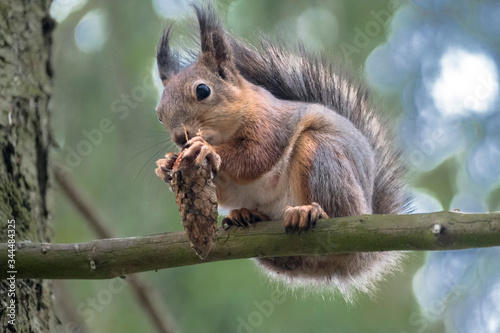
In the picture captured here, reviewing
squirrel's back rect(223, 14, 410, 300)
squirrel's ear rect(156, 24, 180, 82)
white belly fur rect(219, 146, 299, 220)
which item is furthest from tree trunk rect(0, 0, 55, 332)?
squirrel's back rect(223, 14, 410, 300)

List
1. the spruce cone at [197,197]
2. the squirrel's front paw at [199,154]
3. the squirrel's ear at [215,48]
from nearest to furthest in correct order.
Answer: the spruce cone at [197,197] → the squirrel's front paw at [199,154] → the squirrel's ear at [215,48]

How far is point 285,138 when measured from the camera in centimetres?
255

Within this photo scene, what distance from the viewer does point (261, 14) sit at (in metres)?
3.39

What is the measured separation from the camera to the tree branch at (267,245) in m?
1.56

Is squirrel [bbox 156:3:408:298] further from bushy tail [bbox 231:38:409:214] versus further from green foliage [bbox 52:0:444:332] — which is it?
green foliage [bbox 52:0:444:332]

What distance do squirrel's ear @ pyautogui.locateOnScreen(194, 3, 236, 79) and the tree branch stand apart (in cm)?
110

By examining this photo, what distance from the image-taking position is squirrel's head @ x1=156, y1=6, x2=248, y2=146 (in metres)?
2.48

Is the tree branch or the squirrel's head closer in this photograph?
the tree branch

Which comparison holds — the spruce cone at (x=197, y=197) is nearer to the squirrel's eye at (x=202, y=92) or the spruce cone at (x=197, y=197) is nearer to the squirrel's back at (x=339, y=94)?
the squirrel's eye at (x=202, y=92)

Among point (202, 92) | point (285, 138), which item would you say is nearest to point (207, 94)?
point (202, 92)

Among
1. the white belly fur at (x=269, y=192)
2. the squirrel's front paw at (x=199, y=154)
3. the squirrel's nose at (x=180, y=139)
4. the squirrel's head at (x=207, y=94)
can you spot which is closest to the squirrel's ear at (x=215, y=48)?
the squirrel's head at (x=207, y=94)

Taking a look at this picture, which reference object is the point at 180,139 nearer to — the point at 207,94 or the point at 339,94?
the point at 207,94

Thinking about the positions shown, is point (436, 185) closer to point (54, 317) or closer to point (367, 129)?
point (367, 129)

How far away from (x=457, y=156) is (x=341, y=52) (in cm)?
107
